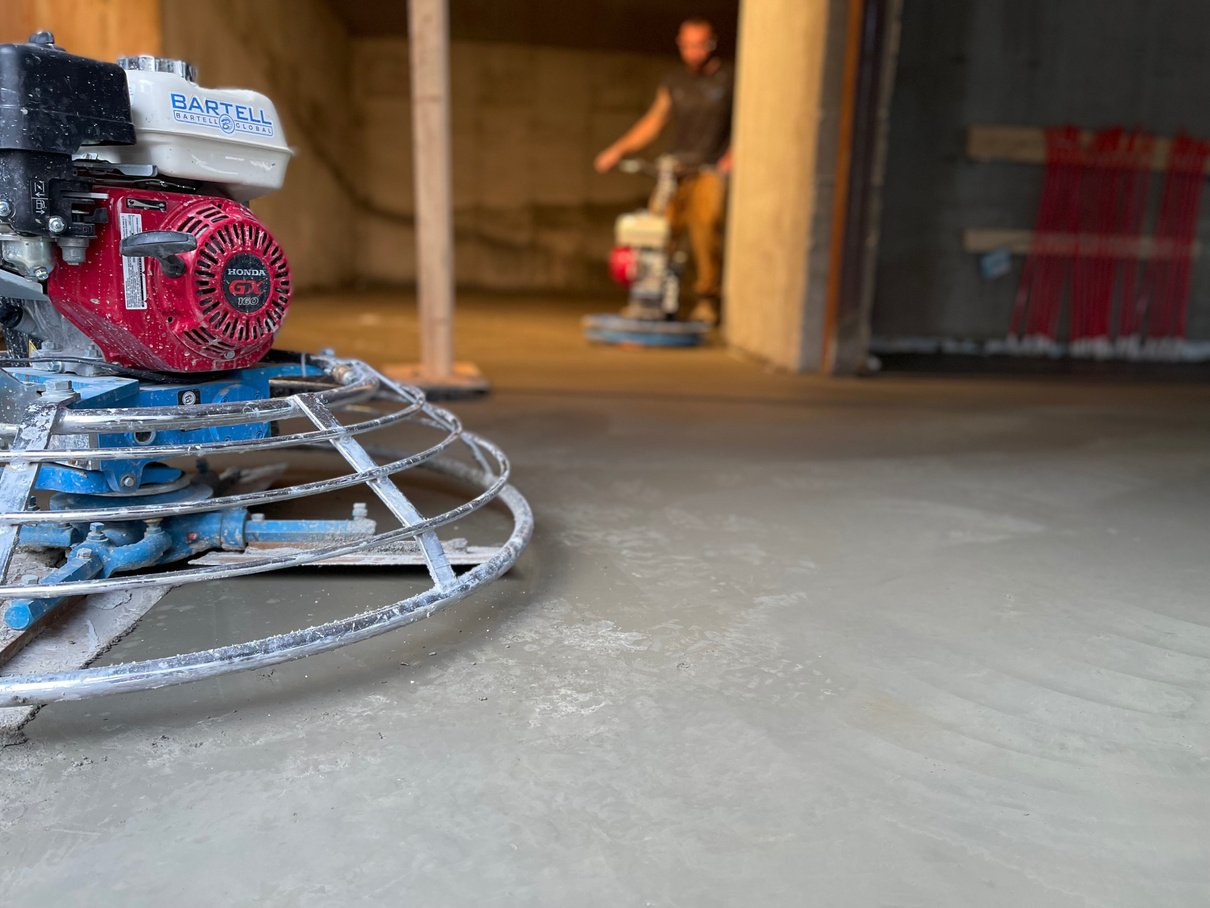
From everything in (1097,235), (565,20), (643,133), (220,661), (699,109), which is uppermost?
(565,20)

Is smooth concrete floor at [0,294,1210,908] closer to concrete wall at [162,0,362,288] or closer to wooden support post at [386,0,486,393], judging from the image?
wooden support post at [386,0,486,393]

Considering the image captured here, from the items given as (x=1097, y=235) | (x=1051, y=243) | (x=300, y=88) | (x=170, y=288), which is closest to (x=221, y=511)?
(x=170, y=288)

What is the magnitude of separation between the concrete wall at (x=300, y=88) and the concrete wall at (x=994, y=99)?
16.1ft

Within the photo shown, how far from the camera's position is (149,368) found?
5.87ft

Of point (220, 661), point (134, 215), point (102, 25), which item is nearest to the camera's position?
point (220, 661)

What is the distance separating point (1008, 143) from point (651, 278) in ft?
8.29

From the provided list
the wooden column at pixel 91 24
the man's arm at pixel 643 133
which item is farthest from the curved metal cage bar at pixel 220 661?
the man's arm at pixel 643 133

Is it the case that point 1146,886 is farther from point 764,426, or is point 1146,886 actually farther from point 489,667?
point 764,426

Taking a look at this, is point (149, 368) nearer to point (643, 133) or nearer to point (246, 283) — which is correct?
point (246, 283)

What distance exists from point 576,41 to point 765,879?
1085 centimetres

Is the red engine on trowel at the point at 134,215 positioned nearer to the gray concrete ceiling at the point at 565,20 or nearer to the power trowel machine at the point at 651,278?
the power trowel machine at the point at 651,278

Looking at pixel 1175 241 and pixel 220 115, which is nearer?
pixel 220 115

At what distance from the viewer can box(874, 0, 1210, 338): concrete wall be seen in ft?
19.5

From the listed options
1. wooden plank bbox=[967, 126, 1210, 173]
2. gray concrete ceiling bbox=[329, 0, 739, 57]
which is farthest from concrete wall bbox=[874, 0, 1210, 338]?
gray concrete ceiling bbox=[329, 0, 739, 57]
